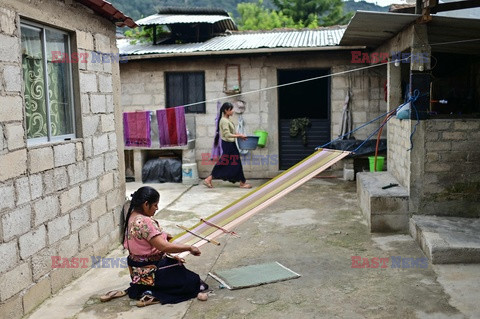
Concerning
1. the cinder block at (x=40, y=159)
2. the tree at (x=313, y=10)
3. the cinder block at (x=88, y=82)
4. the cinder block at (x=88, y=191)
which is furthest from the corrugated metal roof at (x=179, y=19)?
the tree at (x=313, y=10)

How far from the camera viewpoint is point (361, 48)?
8836 millimetres

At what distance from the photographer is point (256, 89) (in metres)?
9.62

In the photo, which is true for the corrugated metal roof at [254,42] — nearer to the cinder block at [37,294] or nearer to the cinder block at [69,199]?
the cinder block at [69,199]

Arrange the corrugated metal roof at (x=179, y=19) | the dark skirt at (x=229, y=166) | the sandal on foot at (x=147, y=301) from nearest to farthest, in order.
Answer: the sandal on foot at (x=147, y=301) < the dark skirt at (x=229, y=166) < the corrugated metal roof at (x=179, y=19)

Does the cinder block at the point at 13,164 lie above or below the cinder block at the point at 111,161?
above

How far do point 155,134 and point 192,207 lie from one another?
8.88 feet

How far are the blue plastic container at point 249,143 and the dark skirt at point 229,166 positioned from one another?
0.66 m

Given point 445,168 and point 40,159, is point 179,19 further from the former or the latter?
point 40,159

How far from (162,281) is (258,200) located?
3.82 feet

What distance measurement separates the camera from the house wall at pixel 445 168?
528 cm

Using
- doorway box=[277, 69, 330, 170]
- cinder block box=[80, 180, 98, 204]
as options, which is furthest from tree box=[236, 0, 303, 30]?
cinder block box=[80, 180, 98, 204]

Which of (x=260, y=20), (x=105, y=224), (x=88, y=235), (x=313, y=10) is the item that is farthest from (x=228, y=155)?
(x=260, y=20)

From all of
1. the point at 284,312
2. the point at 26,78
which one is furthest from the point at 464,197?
the point at 26,78

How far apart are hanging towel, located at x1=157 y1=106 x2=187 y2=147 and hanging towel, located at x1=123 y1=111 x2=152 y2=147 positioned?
0.26 metres
